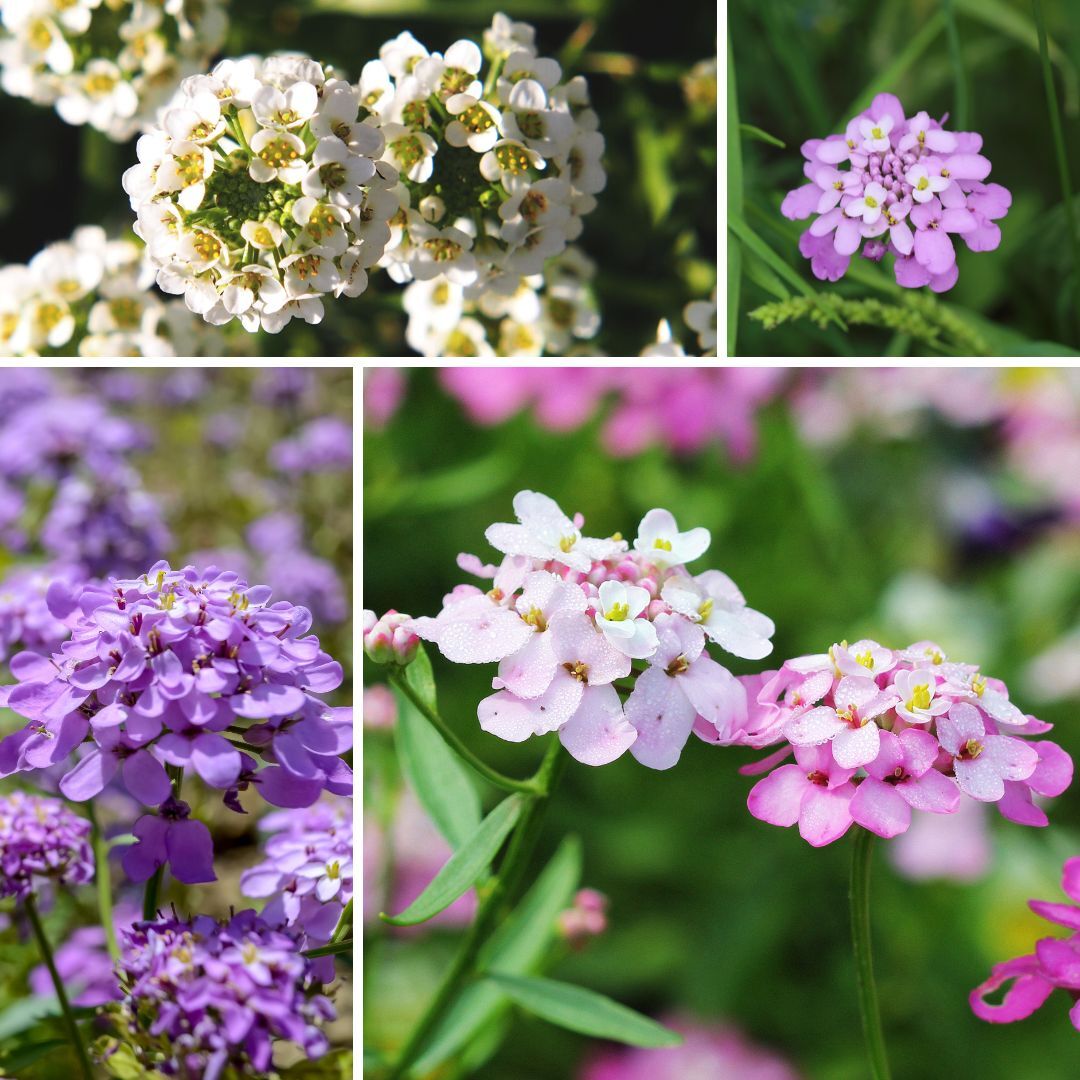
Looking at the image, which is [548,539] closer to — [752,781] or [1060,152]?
[752,781]

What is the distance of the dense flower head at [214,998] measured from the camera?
838 mm

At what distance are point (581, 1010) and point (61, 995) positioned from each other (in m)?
0.40

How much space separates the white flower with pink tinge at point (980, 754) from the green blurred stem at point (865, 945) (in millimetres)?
79

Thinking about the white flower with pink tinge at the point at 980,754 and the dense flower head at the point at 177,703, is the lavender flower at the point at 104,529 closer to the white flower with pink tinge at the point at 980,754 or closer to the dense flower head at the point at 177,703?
the dense flower head at the point at 177,703

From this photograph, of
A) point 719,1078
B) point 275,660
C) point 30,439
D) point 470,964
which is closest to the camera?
point 275,660

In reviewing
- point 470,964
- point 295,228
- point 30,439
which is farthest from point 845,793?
point 30,439

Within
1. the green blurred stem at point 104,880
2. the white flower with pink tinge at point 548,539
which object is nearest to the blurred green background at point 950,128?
the white flower with pink tinge at point 548,539

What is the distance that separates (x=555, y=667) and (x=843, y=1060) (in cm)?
51

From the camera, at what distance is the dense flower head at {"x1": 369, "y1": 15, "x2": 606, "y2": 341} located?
3.32 ft

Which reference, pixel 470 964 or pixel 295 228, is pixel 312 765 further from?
pixel 295 228

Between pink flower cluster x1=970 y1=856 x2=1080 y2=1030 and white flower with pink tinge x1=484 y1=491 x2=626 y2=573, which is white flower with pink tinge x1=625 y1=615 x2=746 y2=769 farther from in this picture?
pink flower cluster x1=970 y1=856 x2=1080 y2=1030

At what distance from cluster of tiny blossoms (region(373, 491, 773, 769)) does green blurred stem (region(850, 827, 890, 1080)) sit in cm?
12

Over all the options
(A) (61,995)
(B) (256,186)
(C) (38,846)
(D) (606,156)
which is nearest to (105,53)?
(B) (256,186)

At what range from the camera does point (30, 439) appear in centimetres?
125
